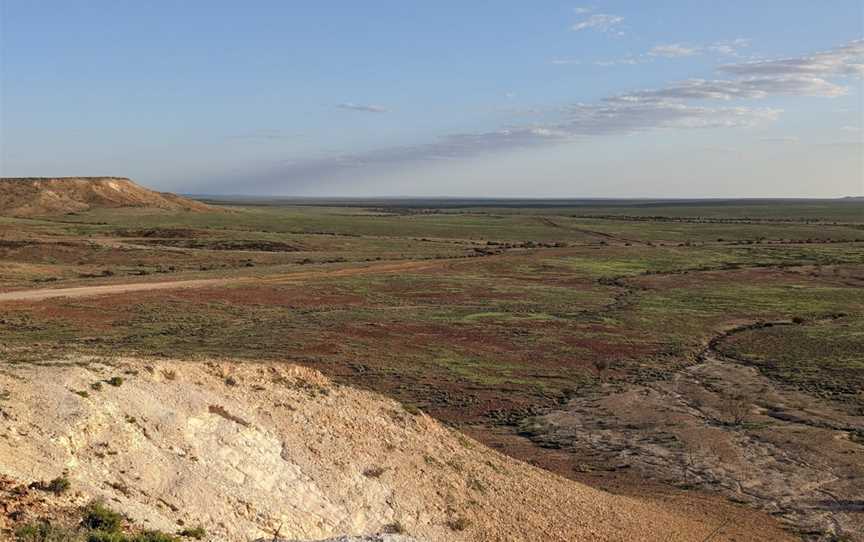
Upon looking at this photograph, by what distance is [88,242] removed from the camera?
323 ft

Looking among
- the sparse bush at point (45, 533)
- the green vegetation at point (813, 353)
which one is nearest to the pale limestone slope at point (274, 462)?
the sparse bush at point (45, 533)

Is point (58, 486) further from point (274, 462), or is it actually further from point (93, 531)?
point (274, 462)

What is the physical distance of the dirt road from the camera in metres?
55.6

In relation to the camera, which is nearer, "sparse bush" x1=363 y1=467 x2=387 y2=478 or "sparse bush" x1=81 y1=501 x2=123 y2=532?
"sparse bush" x1=81 y1=501 x2=123 y2=532

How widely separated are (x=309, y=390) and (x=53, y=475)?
9002mm

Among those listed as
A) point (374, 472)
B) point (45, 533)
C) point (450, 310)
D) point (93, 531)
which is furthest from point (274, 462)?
point (450, 310)

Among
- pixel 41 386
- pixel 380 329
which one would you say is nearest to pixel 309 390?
pixel 41 386

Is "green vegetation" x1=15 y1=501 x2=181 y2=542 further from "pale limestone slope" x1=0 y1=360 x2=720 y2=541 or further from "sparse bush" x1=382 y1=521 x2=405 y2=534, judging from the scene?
"sparse bush" x1=382 y1=521 x2=405 y2=534

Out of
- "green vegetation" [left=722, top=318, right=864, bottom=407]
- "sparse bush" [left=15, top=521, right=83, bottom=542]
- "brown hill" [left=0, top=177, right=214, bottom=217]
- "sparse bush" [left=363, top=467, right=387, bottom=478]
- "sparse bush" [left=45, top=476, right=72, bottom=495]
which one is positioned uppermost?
"brown hill" [left=0, top=177, right=214, bottom=217]

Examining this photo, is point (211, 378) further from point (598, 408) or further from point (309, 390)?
point (598, 408)

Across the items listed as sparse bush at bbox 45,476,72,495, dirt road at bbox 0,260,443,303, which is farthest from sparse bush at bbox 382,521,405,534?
dirt road at bbox 0,260,443,303

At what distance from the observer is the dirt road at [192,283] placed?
55578mm

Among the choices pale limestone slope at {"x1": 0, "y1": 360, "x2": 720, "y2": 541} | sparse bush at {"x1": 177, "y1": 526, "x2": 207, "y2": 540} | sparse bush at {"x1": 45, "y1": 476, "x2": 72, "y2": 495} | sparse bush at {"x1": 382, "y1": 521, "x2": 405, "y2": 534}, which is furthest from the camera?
sparse bush at {"x1": 382, "y1": 521, "x2": 405, "y2": 534}

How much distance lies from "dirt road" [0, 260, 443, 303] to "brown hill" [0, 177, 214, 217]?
111069mm
